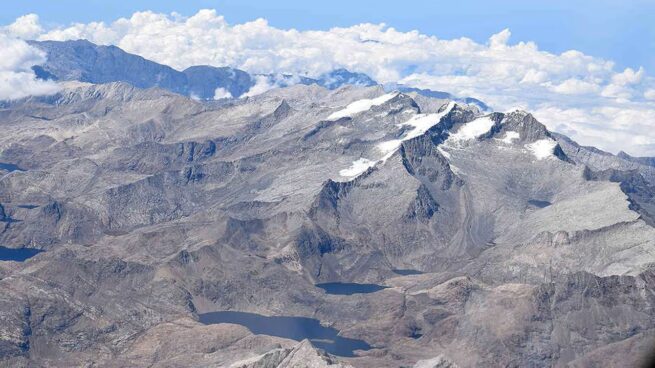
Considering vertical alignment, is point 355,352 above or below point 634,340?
below

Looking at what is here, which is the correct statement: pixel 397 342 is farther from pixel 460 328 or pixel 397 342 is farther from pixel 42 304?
pixel 42 304

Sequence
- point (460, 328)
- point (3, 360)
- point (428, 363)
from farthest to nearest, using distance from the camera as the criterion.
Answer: point (460, 328) → point (3, 360) → point (428, 363)

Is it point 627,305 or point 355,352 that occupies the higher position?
point 627,305

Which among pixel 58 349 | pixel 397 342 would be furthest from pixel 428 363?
pixel 58 349

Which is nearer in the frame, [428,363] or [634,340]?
[428,363]

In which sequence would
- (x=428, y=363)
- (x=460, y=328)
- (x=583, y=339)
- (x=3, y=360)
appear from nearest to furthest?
1. (x=428, y=363)
2. (x=3, y=360)
3. (x=583, y=339)
4. (x=460, y=328)

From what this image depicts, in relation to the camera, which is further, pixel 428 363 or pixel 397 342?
pixel 397 342

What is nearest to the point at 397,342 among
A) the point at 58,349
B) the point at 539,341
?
Result: the point at 539,341

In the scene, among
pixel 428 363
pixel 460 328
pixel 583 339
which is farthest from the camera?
pixel 460 328

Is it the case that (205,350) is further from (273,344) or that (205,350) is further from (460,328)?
(460,328)
